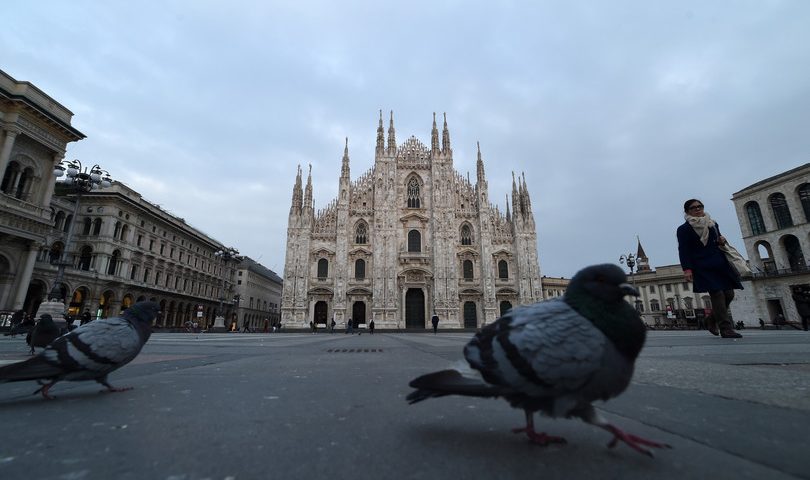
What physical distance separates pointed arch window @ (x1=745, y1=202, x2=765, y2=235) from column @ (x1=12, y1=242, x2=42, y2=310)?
47.0 m

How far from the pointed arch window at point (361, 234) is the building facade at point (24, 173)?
18.4 meters

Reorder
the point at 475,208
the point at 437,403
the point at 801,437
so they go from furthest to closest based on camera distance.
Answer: the point at 475,208 → the point at 437,403 → the point at 801,437

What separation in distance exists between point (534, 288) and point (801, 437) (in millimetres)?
28419

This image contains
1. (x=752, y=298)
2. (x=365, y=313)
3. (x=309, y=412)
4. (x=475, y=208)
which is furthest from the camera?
Answer: (x=475, y=208)

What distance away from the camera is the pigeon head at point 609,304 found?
1.12 metres

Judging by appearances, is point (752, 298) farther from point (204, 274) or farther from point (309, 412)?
point (204, 274)

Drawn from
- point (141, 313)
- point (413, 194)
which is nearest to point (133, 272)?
point (413, 194)

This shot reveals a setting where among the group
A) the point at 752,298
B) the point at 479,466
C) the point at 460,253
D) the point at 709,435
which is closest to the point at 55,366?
the point at 479,466

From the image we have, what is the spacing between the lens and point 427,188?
30875 millimetres

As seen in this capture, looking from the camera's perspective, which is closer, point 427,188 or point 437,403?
point 437,403

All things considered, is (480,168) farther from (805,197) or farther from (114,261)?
(114,261)

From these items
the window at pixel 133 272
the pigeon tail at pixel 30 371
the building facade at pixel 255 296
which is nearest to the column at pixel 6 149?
the window at pixel 133 272

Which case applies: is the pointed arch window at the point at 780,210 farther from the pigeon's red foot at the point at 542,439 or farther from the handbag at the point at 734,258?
the pigeon's red foot at the point at 542,439

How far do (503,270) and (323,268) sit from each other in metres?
14.6
